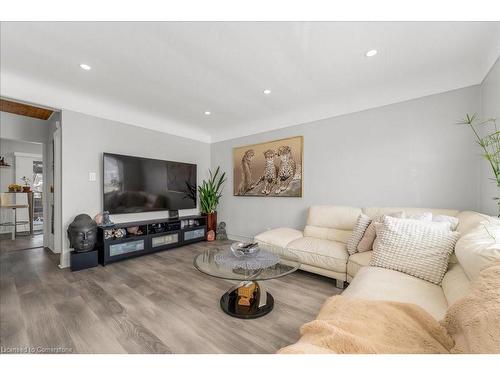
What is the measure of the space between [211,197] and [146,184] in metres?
1.21

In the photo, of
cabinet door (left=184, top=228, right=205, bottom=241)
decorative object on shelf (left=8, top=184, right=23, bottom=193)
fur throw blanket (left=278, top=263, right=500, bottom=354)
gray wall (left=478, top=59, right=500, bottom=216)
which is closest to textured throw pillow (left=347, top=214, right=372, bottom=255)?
gray wall (left=478, top=59, right=500, bottom=216)

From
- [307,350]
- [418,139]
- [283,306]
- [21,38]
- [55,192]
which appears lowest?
[283,306]

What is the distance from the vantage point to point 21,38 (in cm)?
163

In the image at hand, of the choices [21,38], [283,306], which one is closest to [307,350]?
[283,306]

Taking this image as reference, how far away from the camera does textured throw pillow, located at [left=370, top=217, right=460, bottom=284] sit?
1.38 m

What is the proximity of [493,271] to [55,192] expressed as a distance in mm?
4471

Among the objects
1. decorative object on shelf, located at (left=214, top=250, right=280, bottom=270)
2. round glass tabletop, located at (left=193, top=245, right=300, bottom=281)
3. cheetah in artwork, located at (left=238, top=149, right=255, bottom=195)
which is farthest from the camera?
cheetah in artwork, located at (left=238, top=149, right=255, bottom=195)

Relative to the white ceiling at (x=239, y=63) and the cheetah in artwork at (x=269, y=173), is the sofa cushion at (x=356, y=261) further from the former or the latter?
the white ceiling at (x=239, y=63)

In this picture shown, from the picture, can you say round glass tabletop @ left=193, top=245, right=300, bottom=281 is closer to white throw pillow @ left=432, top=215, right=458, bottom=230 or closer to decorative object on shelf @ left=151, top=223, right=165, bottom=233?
white throw pillow @ left=432, top=215, right=458, bottom=230

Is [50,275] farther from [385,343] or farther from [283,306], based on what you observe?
[385,343]

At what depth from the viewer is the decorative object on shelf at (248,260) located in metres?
1.60

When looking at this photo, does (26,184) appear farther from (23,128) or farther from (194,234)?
(194,234)

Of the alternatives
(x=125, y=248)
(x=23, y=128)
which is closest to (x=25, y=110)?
(x=23, y=128)

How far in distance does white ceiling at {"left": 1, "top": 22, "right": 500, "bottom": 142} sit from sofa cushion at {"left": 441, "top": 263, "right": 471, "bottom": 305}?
5.77 feet
